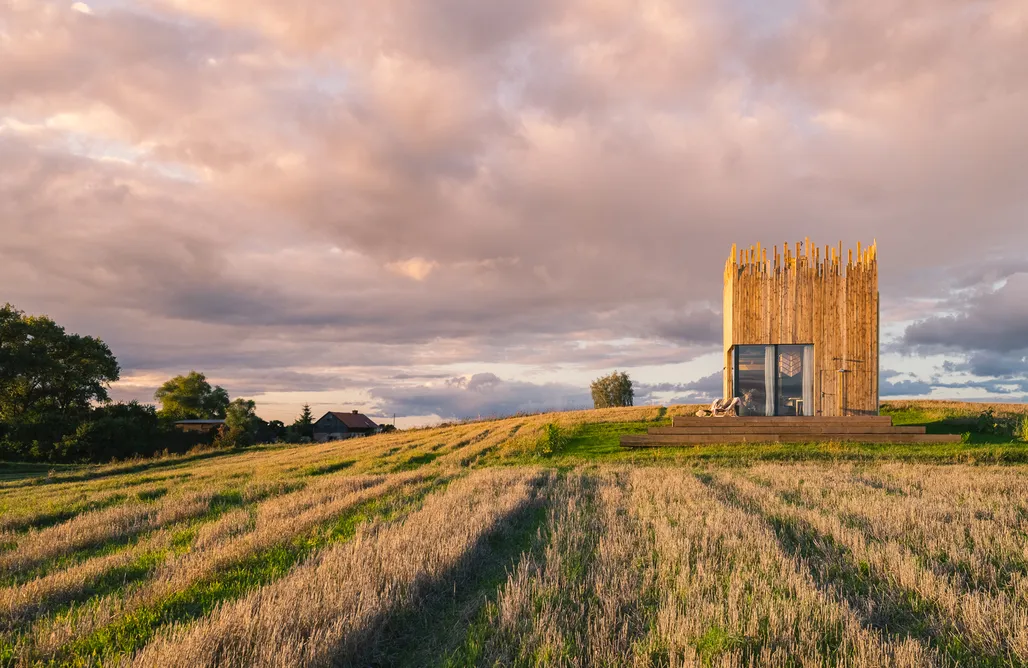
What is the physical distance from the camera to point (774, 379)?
1057 inches

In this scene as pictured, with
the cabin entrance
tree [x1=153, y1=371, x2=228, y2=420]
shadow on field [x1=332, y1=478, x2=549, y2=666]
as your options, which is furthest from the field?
tree [x1=153, y1=371, x2=228, y2=420]

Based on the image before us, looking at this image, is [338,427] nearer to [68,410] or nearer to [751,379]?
[68,410]

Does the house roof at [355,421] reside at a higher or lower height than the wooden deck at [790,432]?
lower

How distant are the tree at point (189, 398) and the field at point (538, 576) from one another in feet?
229

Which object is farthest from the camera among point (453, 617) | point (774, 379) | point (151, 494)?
point (774, 379)

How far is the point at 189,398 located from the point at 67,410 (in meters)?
28.6

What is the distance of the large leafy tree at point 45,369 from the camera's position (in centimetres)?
4650

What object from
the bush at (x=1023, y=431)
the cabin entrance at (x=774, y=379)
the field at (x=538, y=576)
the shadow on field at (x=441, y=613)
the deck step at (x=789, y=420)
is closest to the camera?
the field at (x=538, y=576)

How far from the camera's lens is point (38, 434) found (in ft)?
144

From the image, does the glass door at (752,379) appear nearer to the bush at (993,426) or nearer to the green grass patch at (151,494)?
the bush at (993,426)

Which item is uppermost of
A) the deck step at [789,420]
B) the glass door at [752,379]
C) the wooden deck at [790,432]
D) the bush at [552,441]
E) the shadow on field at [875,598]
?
the glass door at [752,379]

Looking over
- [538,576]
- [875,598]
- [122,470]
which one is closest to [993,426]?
[875,598]

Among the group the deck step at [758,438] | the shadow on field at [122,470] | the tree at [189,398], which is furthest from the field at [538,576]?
the tree at [189,398]

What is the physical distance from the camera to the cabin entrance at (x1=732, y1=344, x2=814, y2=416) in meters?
26.4
